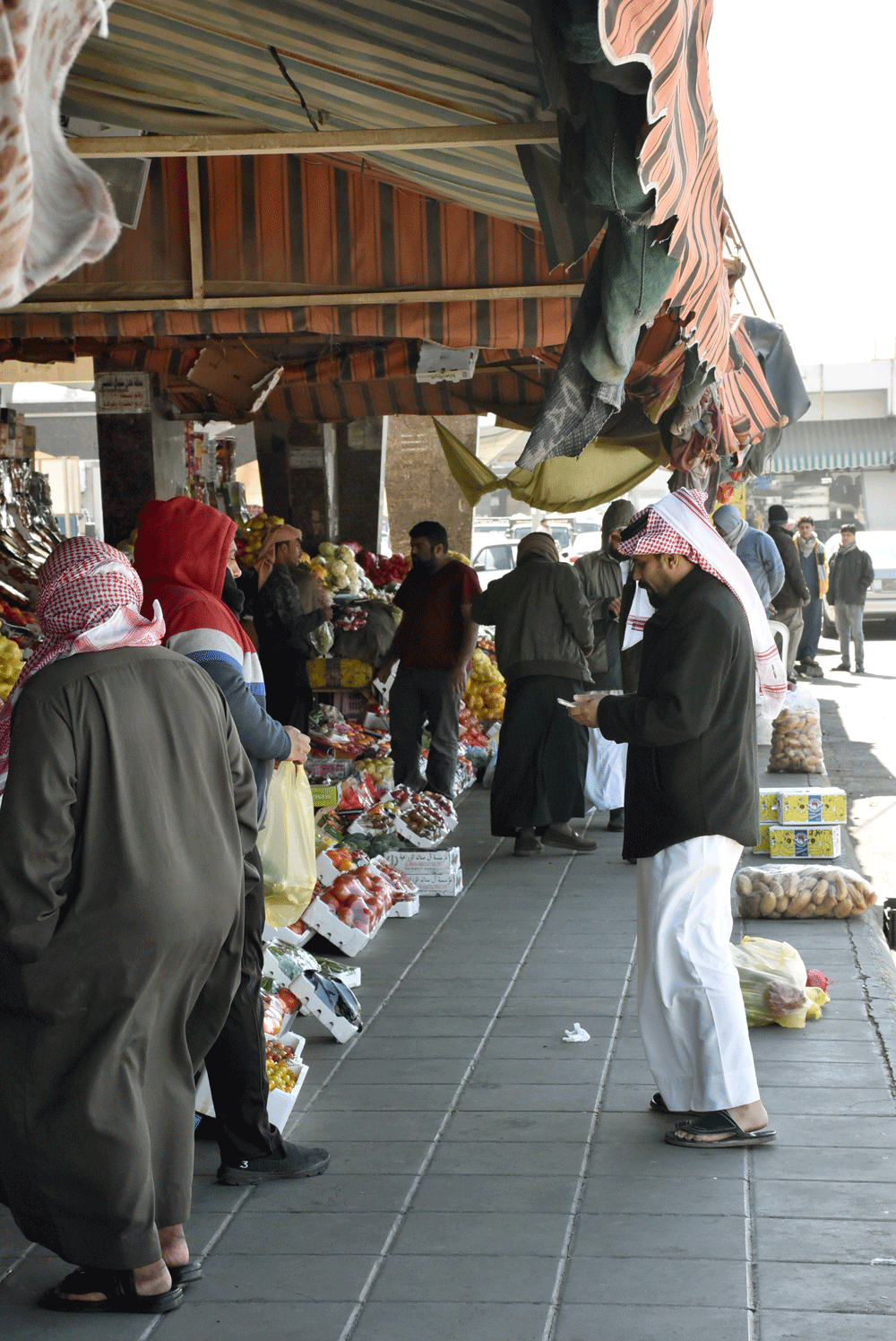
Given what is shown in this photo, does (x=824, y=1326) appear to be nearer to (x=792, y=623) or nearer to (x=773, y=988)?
(x=773, y=988)

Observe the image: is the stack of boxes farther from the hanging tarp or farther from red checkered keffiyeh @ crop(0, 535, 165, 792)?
red checkered keffiyeh @ crop(0, 535, 165, 792)

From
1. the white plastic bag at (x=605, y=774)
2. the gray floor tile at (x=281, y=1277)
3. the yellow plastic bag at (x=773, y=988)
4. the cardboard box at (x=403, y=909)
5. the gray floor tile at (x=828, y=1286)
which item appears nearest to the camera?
the gray floor tile at (x=828, y=1286)

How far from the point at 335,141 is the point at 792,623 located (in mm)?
12392

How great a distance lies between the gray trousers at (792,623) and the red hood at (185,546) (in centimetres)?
1187

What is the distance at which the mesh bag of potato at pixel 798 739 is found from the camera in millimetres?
10500

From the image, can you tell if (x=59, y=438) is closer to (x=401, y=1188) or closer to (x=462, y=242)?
(x=462, y=242)

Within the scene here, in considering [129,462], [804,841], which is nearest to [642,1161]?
[804,841]

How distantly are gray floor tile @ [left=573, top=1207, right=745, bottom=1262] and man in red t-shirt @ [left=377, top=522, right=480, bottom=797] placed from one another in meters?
5.22

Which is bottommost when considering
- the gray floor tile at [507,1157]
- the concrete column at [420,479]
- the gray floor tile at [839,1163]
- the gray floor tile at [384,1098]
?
the gray floor tile at [384,1098]

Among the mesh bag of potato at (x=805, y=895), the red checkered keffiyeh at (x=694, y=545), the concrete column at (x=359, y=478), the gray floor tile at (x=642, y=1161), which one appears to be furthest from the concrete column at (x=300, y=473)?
the gray floor tile at (x=642, y=1161)

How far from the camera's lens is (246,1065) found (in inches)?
142

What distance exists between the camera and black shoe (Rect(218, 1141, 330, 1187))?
372 cm

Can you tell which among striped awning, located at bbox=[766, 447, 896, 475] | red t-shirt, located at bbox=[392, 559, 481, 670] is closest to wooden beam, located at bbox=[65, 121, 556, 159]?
red t-shirt, located at bbox=[392, 559, 481, 670]

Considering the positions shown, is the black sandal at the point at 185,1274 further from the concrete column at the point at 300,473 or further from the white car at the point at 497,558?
the white car at the point at 497,558
